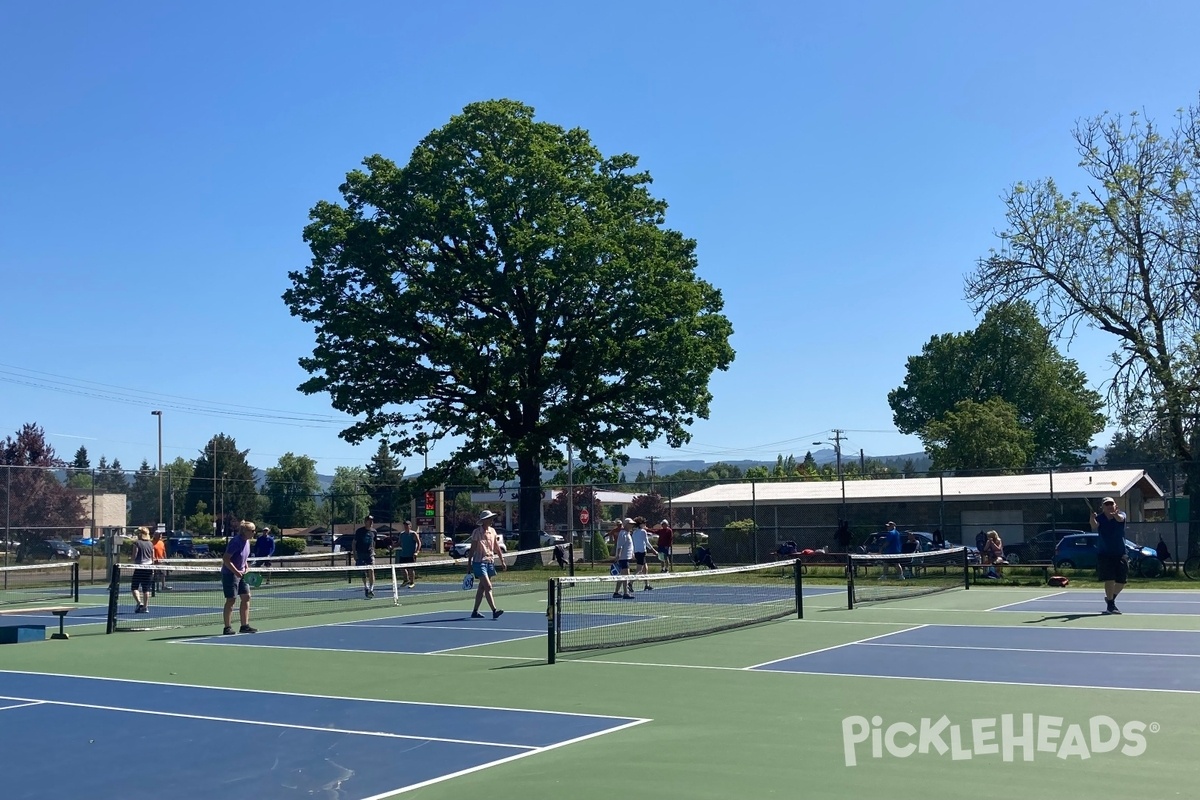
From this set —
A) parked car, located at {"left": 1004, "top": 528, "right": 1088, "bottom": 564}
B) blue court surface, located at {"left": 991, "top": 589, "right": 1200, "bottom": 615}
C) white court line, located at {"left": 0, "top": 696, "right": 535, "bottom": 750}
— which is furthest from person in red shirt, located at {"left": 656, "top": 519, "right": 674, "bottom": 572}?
white court line, located at {"left": 0, "top": 696, "right": 535, "bottom": 750}

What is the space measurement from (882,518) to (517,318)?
17.3 meters

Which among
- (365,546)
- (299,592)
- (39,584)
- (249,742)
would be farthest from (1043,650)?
(39,584)

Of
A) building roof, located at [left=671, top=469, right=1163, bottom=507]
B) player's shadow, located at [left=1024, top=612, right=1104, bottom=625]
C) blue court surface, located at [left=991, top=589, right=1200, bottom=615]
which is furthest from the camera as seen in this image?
building roof, located at [left=671, top=469, right=1163, bottom=507]

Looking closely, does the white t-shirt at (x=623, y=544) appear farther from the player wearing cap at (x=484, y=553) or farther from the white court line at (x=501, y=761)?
the white court line at (x=501, y=761)

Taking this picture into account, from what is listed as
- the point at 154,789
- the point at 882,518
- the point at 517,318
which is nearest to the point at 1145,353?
the point at 882,518

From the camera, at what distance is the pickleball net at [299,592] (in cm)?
2066

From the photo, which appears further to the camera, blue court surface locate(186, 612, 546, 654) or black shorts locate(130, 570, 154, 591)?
black shorts locate(130, 570, 154, 591)

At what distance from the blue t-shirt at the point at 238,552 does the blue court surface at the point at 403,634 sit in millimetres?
1086

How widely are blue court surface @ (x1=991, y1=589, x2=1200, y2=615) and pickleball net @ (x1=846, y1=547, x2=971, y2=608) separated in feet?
8.11

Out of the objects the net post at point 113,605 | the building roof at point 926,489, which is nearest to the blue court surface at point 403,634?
the net post at point 113,605

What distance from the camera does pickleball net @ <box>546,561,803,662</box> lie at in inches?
616

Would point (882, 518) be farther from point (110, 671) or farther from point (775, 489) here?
point (110, 671)

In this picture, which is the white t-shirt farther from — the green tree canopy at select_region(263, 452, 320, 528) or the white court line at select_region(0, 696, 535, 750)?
the green tree canopy at select_region(263, 452, 320, 528)

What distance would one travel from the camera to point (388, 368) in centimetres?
4172
